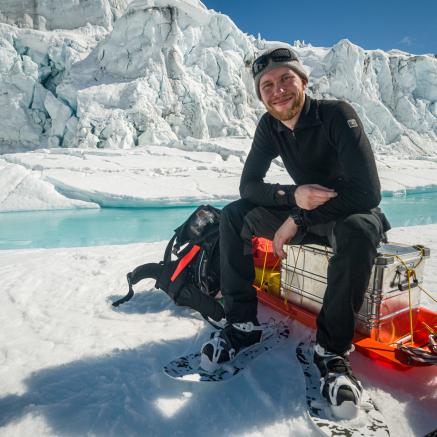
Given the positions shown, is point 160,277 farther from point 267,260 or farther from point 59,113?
point 59,113

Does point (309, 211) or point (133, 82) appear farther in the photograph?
point (133, 82)

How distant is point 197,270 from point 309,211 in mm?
906

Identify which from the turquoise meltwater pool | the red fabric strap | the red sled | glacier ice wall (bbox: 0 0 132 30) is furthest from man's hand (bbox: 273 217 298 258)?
glacier ice wall (bbox: 0 0 132 30)

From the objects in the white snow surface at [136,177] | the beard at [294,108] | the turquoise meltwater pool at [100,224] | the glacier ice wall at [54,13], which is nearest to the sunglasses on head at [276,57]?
the beard at [294,108]

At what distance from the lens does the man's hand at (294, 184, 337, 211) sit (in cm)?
123

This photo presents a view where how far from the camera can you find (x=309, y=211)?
1.29m

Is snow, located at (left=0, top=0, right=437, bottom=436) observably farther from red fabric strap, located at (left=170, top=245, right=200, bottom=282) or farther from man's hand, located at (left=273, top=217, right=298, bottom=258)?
man's hand, located at (left=273, top=217, right=298, bottom=258)

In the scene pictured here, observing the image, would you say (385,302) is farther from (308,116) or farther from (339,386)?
(308,116)

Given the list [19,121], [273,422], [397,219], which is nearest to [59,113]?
[19,121]

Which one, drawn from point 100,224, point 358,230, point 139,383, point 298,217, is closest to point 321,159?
point 298,217

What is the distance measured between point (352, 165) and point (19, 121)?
2515 centimetres

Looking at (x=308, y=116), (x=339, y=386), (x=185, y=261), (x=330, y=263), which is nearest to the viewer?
(x=339, y=386)

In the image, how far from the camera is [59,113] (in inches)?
807

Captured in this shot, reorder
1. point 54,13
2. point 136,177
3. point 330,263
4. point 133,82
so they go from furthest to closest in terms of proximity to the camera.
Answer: point 54,13
point 133,82
point 136,177
point 330,263
